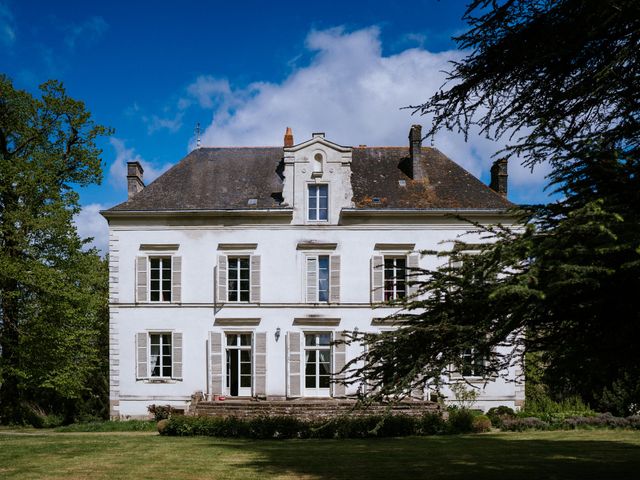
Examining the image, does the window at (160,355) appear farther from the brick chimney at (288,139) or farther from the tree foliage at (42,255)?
the brick chimney at (288,139)

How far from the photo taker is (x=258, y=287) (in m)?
20.5

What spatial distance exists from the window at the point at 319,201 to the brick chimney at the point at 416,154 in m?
3.29

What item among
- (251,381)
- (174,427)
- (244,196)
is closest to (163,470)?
(174,427)

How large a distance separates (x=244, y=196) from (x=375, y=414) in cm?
837

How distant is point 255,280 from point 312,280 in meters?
1.80

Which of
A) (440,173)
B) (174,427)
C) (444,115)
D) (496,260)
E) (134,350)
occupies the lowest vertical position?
(174,427)

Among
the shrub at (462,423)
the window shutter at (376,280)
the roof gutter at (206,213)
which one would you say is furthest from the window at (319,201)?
the shrub at (462,423)

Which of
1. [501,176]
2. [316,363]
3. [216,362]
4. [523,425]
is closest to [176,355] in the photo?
[216,362]

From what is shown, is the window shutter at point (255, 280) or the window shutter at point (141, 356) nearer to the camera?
the window shutter at point (141, 356)

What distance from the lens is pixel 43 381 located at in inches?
827

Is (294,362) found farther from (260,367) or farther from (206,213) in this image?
(206,213)

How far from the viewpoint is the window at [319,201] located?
68.3ft

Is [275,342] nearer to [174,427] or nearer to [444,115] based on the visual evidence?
[174,427]

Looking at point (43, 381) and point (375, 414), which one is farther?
point (43, 381)
